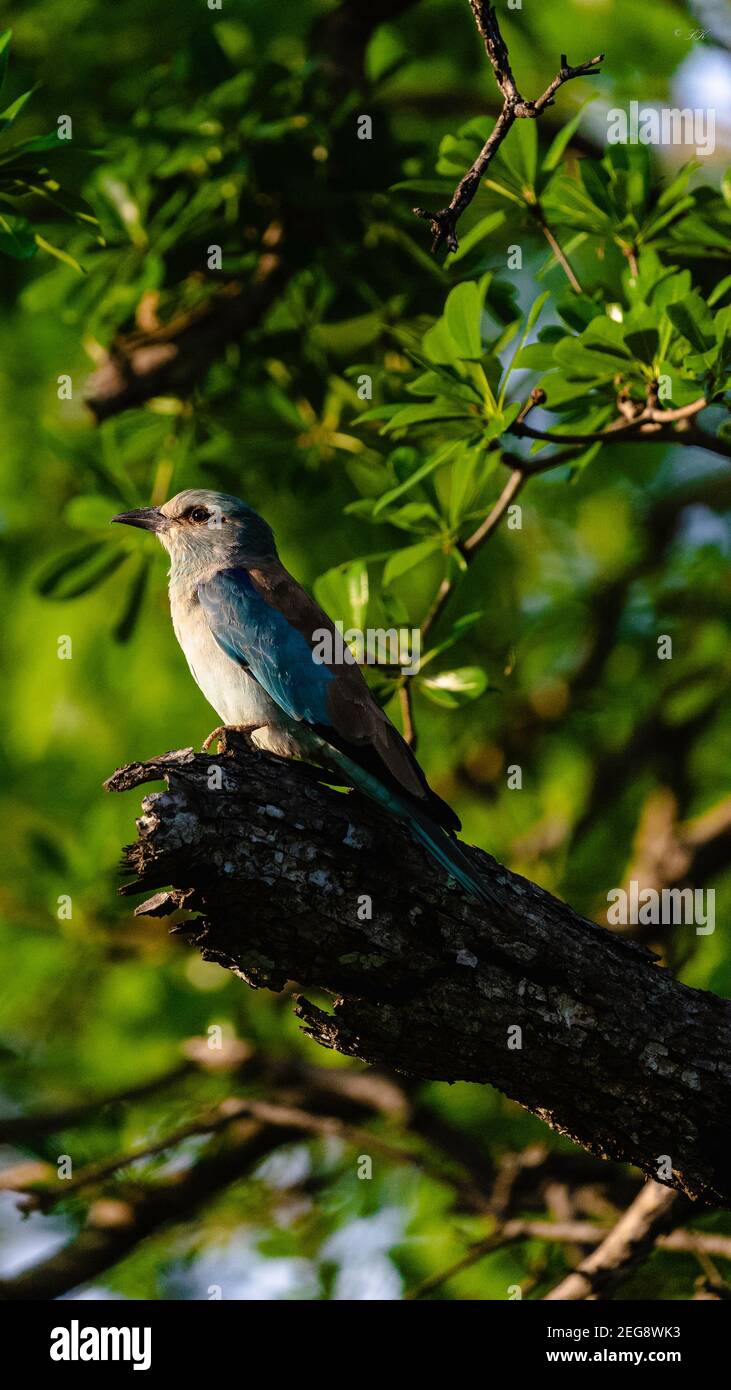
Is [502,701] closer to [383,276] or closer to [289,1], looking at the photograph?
[383,276]

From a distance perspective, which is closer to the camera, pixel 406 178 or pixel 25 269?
pixel 406 178

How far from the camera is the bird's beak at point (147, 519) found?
588 cm

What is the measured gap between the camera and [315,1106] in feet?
23.0

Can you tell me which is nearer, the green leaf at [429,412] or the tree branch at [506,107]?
the tree branch at [506,107]

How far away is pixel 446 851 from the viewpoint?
4094mm

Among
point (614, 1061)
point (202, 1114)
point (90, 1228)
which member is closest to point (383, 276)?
point (614, 1061)

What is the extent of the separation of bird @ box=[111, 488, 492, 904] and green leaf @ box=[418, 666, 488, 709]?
23 cm

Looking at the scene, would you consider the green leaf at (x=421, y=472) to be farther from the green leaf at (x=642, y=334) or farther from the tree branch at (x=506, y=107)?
the tree branch at (x=506, y=107)

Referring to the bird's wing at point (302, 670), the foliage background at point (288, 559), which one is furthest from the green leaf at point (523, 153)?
the bird's wing at point (302, 670)

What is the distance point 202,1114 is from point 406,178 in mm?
4709

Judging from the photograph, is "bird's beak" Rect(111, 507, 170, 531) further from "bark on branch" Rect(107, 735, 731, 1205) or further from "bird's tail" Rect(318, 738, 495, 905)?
"bird's tail" Rect(318, 738, 495, 905)

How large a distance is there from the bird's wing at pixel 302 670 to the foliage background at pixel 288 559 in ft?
0.82

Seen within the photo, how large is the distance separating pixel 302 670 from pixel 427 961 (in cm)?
114

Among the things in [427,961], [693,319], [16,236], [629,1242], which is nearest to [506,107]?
[693,319]
